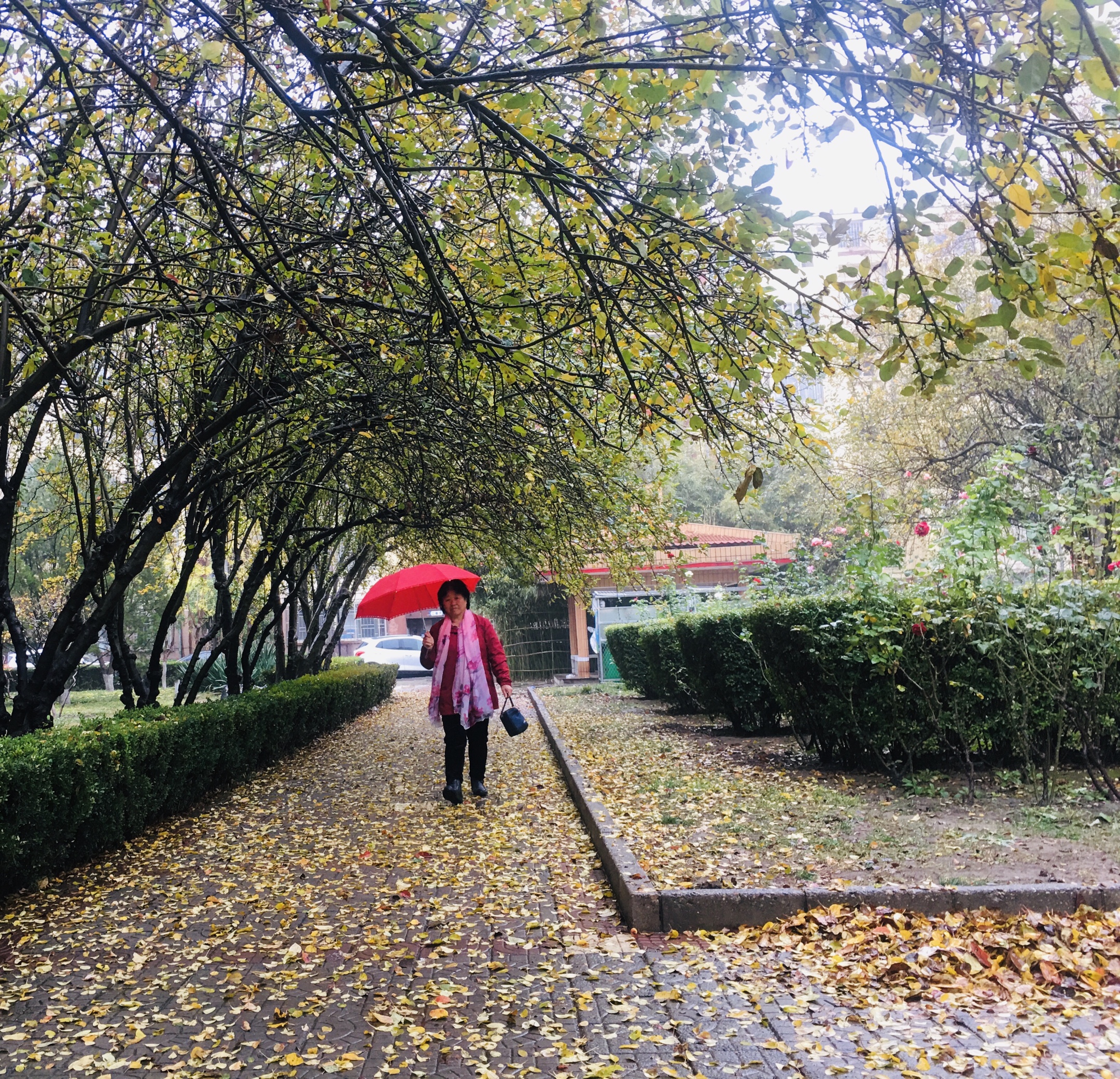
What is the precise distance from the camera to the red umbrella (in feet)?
29.6

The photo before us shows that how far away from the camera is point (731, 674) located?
11688mm

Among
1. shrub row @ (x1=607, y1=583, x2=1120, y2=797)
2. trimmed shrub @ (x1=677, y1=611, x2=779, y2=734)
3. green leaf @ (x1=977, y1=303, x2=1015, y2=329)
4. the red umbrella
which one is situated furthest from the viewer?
Answer: trimmed shrub @ (x1=677, y1=611, x2=779, y2=734)

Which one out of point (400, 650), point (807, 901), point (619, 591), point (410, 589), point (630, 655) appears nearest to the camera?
point (807, 901)

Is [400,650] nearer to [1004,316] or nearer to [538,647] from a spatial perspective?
[538,647]

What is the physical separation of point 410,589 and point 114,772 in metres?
3.14

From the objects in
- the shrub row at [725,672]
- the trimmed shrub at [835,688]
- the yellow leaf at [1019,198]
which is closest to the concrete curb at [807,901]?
the trimmed shrub at [835,688]

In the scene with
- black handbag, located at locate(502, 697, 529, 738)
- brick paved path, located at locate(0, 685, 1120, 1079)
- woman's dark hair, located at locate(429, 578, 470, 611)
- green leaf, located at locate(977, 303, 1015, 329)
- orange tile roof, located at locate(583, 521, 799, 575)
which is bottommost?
brick paved path, located at locate(0, 685, 1120, 1079)

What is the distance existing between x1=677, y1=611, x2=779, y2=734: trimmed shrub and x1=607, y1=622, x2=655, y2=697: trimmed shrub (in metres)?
4.80

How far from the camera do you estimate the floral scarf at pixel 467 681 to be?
837 centimetres

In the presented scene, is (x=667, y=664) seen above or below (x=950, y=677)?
A: below

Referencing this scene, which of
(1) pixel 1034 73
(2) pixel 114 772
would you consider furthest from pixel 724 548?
(1) pixel 1034 73

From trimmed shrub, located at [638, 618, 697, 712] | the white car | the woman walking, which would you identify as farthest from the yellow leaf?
the white car

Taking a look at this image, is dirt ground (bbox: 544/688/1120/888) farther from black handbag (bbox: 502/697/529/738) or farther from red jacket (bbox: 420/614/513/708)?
red jacket (bbox: 420/614/513/708)

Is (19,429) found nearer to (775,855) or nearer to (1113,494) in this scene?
(775,855)
